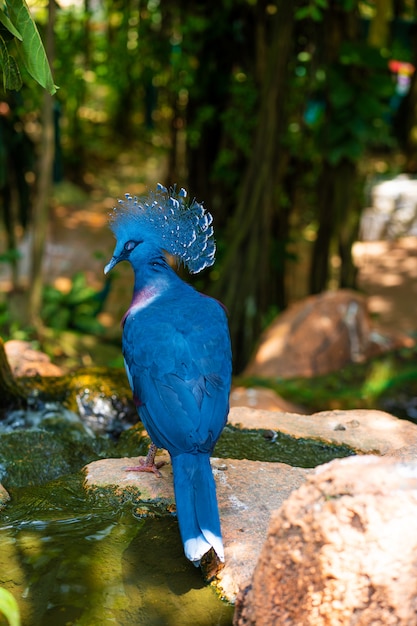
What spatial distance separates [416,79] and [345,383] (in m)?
7.88

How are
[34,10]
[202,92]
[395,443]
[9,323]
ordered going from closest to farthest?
[395,443] → [9,323] → [202,92] → [34,10]

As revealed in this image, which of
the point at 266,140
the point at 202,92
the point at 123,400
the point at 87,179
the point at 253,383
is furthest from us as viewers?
the point at 87,179

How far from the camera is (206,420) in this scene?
246 centimetres

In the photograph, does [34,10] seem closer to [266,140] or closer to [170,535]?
[266,140]

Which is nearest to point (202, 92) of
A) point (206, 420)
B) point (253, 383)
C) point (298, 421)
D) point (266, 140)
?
point (266, 140)

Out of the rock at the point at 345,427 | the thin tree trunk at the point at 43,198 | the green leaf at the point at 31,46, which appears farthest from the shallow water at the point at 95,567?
the thin tree trunk at the point at 43,198

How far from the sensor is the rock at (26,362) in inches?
174

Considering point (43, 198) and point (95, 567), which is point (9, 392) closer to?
point (95, 567)

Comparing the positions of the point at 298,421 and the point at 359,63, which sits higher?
the point at 359,63

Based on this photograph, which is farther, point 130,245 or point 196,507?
point 130,245

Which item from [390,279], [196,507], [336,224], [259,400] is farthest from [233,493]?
[390,279]

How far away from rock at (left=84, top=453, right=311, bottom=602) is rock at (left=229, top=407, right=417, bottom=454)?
436 millimetres

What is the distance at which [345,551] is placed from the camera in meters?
1.78

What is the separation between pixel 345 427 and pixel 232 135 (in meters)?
5.30
